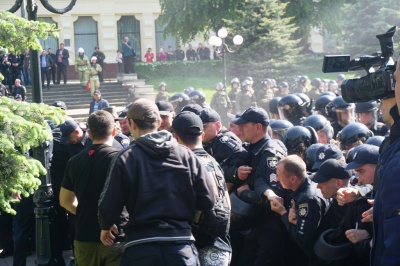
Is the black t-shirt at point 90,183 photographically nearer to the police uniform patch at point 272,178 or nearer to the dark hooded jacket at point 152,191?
the dark hooded jacket at point 152,191

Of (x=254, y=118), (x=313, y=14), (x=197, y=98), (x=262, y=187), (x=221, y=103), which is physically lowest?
(x=221, y=103)

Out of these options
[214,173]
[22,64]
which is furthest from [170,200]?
[22,64]

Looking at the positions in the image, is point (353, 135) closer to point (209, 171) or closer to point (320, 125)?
point (320, 125)

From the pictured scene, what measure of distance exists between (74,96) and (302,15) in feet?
41.5

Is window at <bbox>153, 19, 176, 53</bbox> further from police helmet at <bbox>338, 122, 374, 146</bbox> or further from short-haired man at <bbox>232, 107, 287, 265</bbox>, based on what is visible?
short-haired man at <bbox>232, 107, 287, 265</bbox>

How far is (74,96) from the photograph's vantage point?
31219 millimetres

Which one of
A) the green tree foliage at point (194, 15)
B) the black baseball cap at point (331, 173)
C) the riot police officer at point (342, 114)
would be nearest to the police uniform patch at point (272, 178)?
the black baseball cap at point (331, 173)

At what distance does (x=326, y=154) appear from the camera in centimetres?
704

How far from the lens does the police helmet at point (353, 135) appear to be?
8.26m

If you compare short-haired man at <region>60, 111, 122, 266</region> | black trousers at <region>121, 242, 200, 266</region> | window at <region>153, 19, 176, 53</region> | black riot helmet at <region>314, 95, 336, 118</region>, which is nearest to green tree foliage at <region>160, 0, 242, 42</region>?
window at <region>153, 19, 176, 53</region>

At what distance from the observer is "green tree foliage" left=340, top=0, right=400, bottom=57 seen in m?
32.1

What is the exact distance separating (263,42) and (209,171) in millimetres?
24055

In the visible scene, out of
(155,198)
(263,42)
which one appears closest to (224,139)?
(155,198)

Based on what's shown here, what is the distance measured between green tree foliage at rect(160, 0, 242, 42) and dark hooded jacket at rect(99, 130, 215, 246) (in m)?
30.5
